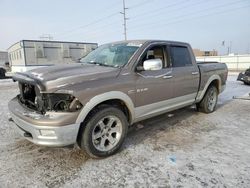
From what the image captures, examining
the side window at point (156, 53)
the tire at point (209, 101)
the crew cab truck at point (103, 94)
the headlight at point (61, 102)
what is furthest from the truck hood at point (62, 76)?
the tire at point (209, 101)

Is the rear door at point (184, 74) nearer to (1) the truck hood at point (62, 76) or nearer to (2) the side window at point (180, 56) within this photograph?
(2) the side window at point (180, 56)

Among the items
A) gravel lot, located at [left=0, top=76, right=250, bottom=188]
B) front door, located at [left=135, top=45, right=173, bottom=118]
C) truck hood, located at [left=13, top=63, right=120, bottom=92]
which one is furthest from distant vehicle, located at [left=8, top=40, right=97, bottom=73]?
truck hood, located at [left=13, top=63, right=120, bottom=92]

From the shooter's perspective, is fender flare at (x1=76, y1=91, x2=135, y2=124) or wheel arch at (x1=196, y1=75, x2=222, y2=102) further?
wheel arch at (x1=196, y1=75, x2=222, y2=102)

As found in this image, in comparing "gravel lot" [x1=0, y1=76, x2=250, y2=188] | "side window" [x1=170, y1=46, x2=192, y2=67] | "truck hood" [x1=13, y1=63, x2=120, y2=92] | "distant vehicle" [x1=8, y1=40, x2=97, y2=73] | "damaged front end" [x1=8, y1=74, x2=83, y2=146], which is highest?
"distant vehicle" [x1=8, y1=40, x2=97, y2=73]

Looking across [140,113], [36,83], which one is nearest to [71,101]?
[36,83]

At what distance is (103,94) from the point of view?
297 centimetres

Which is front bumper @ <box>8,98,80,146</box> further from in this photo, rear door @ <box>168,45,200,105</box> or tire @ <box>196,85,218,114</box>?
tire @ <box>196,85,218,114</box>

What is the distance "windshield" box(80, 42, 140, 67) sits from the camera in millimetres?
3604

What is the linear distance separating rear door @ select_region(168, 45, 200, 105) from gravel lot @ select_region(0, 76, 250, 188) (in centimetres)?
76

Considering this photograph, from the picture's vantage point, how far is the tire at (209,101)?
5.52 m

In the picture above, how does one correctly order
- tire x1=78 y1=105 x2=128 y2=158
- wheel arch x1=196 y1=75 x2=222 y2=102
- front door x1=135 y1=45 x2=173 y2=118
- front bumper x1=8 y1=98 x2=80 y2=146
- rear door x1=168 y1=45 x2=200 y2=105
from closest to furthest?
1. front bumper x1=8 y1=98 x2=80 y2=146
2. tire x1=78 y1=105 x2=128 y2=158
3. front door x1=135 y1=45 x2=173 y2=118
4. rear door x1=168 y1=45 x2=200 y2=105
5. wheel arch x1=196 y1=75 x2=222 y2=102

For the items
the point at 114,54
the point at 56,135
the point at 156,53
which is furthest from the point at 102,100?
the point at 156,53

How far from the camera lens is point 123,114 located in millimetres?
3309

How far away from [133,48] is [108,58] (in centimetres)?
52
